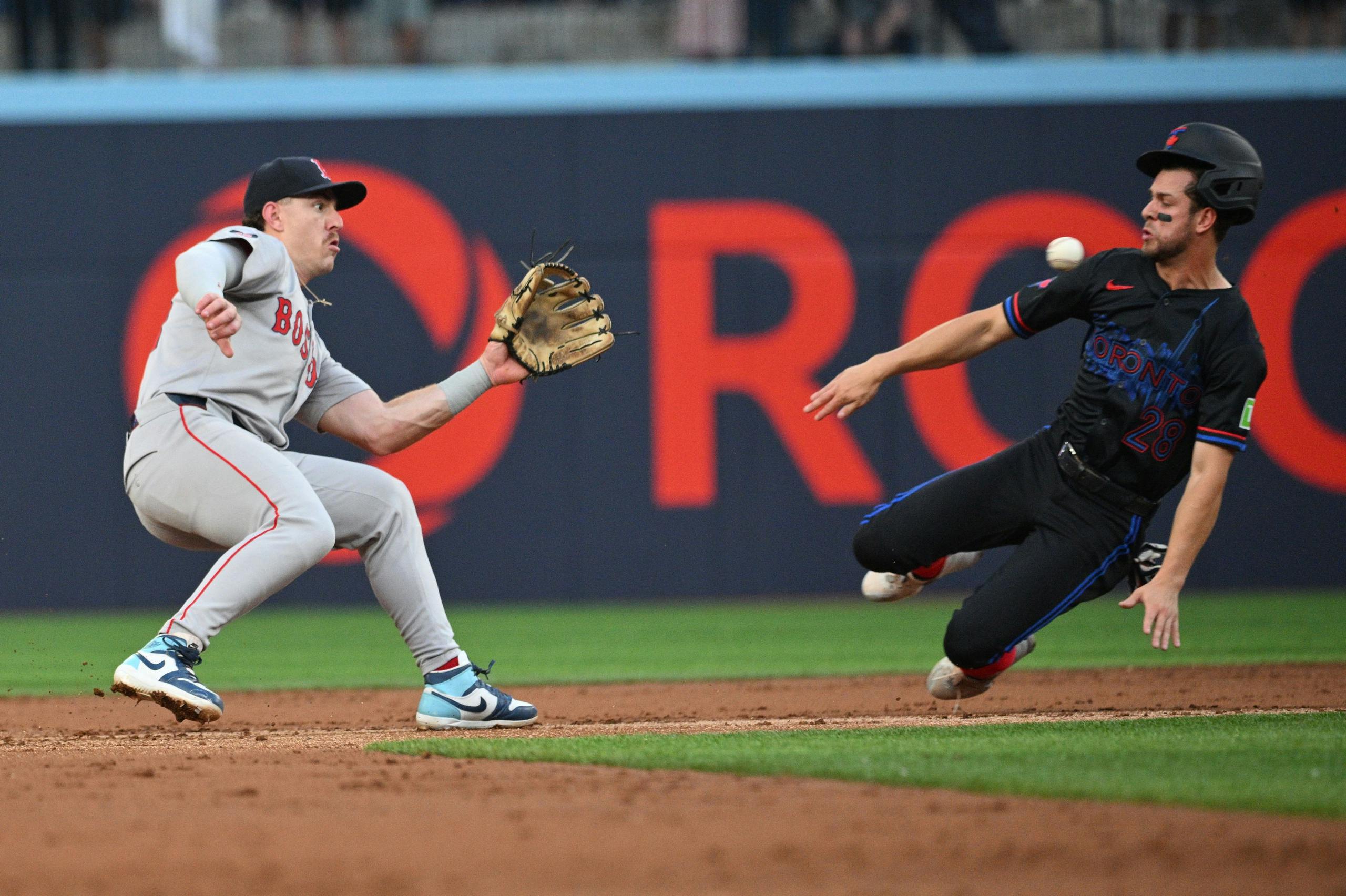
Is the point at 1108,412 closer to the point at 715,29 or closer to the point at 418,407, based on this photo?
the point at 418,407

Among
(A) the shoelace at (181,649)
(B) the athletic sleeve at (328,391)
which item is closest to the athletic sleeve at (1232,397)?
(B) the athletic sleeve at (328,391)

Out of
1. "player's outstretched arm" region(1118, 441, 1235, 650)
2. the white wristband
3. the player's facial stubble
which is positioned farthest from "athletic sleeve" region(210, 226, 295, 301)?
"player's outstretched arm" region(1118, 441, 1235, 650)

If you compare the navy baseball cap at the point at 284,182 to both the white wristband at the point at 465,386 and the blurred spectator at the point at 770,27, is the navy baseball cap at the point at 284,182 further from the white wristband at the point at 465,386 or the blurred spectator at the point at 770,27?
the blurred spectator at the point at 770,27

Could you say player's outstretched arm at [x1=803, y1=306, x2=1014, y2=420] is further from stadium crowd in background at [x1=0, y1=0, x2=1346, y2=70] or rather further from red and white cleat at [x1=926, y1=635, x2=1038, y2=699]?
stadium crowd in background at [x1=0, y1=0, x2=1346, y2=70]

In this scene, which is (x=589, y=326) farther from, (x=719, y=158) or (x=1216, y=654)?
(x=719, y=158)

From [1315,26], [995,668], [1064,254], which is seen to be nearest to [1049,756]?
[995,668]

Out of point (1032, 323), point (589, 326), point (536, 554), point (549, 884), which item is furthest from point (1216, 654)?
point (549, 884)

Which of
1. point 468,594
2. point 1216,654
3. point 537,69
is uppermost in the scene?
point 537,69
